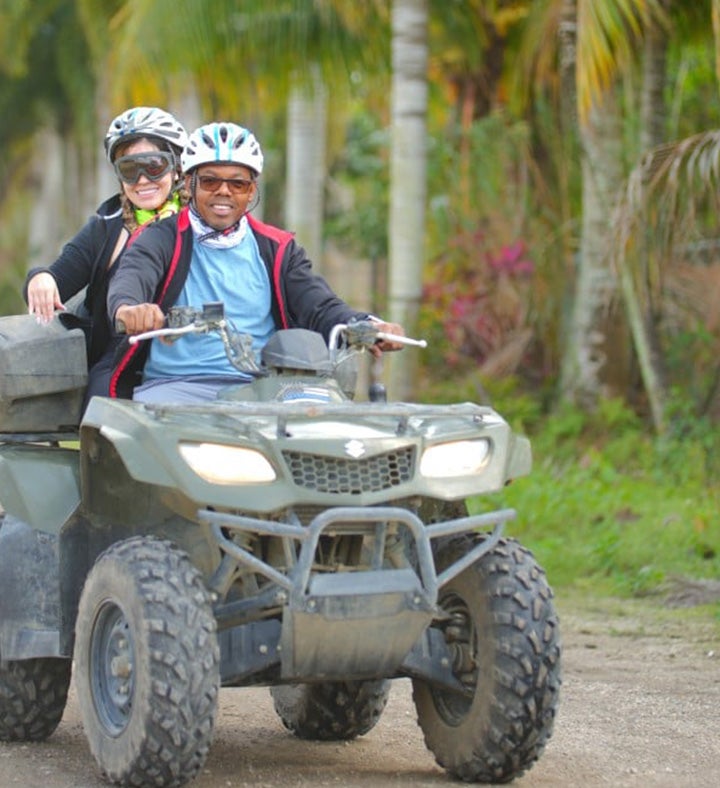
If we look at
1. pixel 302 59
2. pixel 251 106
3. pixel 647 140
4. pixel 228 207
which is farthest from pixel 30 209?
pixel 228 207

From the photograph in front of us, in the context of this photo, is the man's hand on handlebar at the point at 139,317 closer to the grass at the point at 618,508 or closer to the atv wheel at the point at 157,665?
the atv wheel at the point at 157,665

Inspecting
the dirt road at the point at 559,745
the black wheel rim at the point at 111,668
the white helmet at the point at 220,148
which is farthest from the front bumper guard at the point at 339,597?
the white helmet at the point at 220,148

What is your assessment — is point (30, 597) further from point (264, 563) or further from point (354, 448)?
point (354, 448)

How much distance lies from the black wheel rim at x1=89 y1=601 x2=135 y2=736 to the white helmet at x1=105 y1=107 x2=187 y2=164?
2.04 m

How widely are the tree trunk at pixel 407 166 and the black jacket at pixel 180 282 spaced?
8719 millimetres

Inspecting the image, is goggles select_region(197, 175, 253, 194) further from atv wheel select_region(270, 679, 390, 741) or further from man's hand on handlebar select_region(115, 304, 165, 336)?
atv wheel select_region(270, 679, 390, 741)

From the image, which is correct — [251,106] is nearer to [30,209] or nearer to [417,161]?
[417,161]

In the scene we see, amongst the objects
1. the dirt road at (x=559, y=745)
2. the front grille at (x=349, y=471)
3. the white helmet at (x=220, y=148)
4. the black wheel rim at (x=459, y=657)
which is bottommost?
the dirt road at (x=559, y=745)

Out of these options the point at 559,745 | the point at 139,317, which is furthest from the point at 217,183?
the point at 559,745

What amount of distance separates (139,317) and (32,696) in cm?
135

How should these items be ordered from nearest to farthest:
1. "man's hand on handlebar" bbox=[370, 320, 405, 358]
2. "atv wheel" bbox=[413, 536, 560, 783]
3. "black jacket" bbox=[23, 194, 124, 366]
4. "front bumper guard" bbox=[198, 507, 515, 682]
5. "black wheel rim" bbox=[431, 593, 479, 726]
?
"front bumper guard" bbox=[198, 507, 515, 682], "atv wheel" bbox=[413, 536, 560, 783], "black wheel rim" bbox=[431, 593, 479, 726], "man's hand on handlebar" bbox=[370, 320, 405, 358], "black jacket" bbox=[23, 194, 124, 366]

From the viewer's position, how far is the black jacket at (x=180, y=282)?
18.6 ft

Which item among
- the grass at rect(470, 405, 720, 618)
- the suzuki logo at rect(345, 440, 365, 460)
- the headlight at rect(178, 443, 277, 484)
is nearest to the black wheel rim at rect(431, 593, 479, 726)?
the suzuki logo at rect(345, 440, 365, 460)

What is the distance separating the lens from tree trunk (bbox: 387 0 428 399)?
14.8 m
